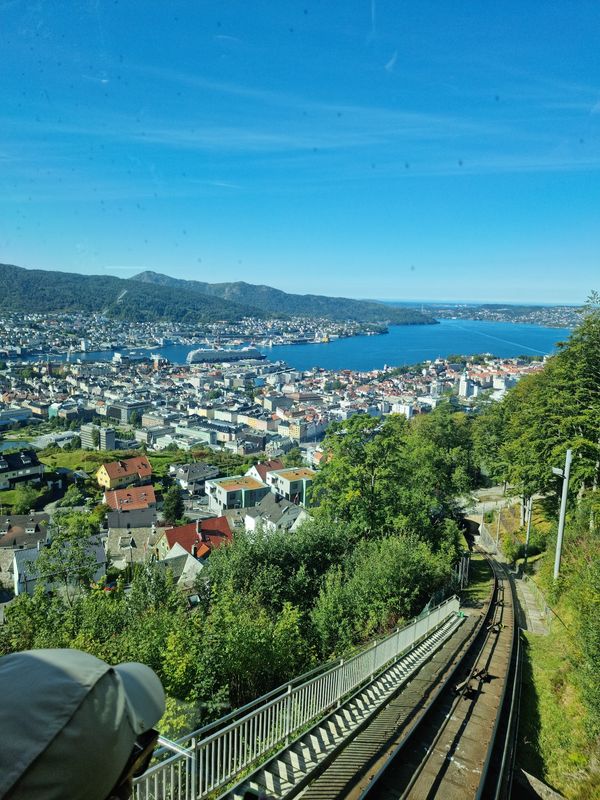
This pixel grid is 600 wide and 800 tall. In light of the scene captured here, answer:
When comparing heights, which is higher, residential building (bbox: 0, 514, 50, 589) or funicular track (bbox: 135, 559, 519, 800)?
funicular track (bbox: 135, 559, 519, 800)

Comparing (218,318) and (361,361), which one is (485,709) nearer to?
(361,361)

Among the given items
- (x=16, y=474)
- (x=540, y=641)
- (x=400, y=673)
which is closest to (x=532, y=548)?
(x=540, y=641)

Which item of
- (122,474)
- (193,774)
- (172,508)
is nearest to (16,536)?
(172,508)

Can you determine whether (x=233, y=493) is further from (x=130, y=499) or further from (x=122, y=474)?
(x=122, y=474)

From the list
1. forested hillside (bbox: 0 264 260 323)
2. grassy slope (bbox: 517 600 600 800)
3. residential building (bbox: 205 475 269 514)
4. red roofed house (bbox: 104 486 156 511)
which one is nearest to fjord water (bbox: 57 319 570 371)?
forested hillside (bbox: 0 264 260 323)

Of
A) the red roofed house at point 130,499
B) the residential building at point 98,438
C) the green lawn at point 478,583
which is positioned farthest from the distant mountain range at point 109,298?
the green lawn at point 478,583

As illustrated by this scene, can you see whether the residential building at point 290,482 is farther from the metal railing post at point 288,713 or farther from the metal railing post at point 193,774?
the metal railing post at point 193,774

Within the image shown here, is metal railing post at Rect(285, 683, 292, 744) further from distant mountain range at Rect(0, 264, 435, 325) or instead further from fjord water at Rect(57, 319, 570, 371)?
distant mountain range at Rect(0, 264, 435, 325)
